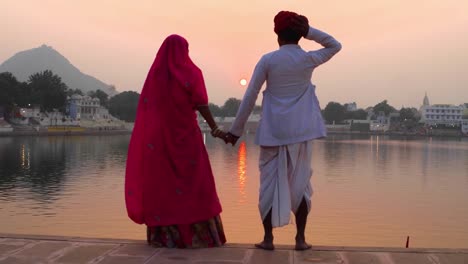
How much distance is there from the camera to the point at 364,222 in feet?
33.4

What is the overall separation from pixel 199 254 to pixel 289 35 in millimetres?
1129

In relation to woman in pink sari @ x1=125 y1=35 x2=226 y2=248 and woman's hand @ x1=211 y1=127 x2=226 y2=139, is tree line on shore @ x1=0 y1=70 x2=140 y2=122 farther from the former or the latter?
woman's hand @ x1=211 y1=127 x2=226 y2=139

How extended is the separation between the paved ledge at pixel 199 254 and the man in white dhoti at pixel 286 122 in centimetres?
13

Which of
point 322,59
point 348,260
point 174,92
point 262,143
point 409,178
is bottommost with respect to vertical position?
point 409,178

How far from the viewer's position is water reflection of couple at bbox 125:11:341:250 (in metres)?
2.61

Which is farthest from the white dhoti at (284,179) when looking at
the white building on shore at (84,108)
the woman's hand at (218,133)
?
the white building on shore at (84,108)

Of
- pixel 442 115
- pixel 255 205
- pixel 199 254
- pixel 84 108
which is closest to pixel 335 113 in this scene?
pixel 442 115

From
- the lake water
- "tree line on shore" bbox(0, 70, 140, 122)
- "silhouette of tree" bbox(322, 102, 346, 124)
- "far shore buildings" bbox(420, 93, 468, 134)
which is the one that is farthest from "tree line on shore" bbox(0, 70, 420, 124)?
"far shore buildings" bbox(420, 93, 468, 134)

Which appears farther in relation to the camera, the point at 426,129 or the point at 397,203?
the point at 426,129

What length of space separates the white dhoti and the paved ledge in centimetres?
20

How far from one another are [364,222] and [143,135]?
816 centimetres

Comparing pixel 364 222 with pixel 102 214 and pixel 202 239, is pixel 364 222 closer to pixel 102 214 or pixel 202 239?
pixel 102 214

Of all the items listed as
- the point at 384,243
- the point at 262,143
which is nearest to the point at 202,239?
the point at 262,143

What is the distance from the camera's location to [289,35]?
2.66 meters
